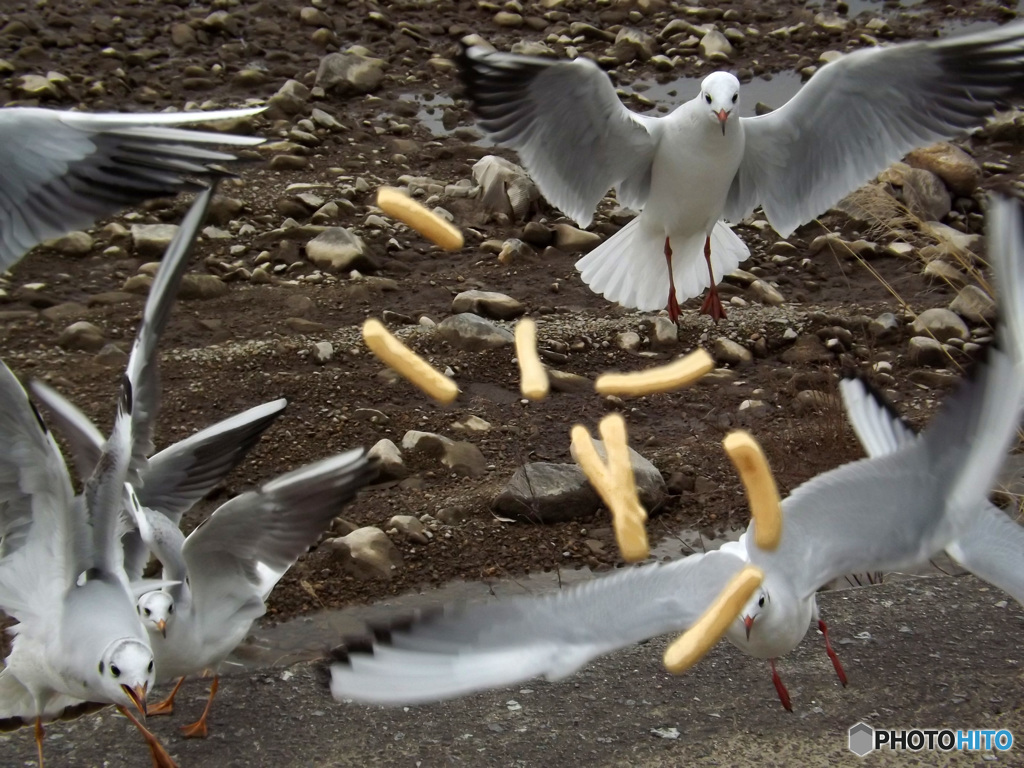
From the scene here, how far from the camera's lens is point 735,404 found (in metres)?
4.39

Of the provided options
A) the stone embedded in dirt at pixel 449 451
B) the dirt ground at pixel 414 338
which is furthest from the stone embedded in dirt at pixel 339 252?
the stone embedded in dirt at pixel 449 451

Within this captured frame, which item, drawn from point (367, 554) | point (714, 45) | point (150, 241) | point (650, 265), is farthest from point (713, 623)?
point (714, 45)

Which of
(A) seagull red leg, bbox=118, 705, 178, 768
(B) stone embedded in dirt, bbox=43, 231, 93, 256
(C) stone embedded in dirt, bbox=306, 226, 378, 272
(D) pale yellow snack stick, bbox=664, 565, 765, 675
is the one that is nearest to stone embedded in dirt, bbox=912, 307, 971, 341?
(C) stone embedded in dirt, bbox=306, 226, 378, 272

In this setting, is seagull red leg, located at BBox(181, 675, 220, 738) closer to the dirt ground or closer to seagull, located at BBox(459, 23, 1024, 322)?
the dirt ground

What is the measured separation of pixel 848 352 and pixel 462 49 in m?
2.01

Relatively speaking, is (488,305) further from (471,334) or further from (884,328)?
(884,328)

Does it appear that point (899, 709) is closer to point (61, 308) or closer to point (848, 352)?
point (848, 352)

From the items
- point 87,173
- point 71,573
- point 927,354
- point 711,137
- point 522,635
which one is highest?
point 87,173

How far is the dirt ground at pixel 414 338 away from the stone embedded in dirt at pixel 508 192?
62 millimetres

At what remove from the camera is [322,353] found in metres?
4.40

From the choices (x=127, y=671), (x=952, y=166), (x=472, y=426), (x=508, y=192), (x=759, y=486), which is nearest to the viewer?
(x=759, y=486)

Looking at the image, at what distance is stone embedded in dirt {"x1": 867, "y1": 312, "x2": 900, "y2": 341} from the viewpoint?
480cm

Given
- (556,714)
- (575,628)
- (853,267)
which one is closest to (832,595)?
(556,714)

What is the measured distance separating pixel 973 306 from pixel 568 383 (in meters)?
1.70
